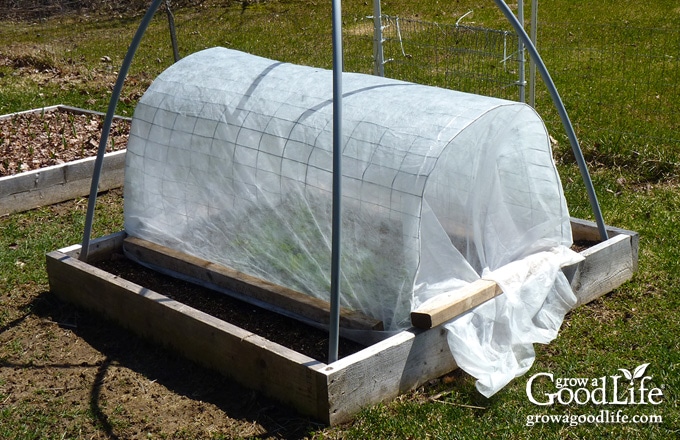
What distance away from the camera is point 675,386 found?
4.32 meters

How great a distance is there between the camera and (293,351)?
13.9ft

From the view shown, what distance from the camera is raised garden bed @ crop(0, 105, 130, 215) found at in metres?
7.45

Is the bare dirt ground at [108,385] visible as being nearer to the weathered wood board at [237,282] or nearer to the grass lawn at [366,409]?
the grass lawn at [366,409]

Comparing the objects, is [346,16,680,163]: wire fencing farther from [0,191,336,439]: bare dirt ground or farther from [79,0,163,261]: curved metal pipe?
[0,191,336,439]: bare dirt ground

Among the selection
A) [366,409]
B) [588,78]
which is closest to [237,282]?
[366,409]

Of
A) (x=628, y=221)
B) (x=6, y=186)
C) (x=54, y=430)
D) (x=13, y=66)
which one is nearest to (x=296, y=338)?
(x=54, y=430)

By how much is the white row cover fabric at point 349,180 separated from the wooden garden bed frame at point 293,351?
263 mm

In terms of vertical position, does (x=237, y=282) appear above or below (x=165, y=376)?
above

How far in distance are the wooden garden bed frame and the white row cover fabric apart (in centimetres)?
26

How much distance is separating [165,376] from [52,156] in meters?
4.26

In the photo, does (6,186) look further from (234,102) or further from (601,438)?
(601,438)

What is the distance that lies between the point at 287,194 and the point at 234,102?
0.82 meters

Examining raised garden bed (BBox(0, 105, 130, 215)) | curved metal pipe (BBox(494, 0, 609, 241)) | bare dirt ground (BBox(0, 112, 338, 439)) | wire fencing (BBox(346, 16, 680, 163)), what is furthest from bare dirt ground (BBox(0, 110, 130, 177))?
curved metal pipe (BBox(494, 0, 609, 241))

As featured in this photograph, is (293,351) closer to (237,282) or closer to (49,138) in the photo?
(237,282)
